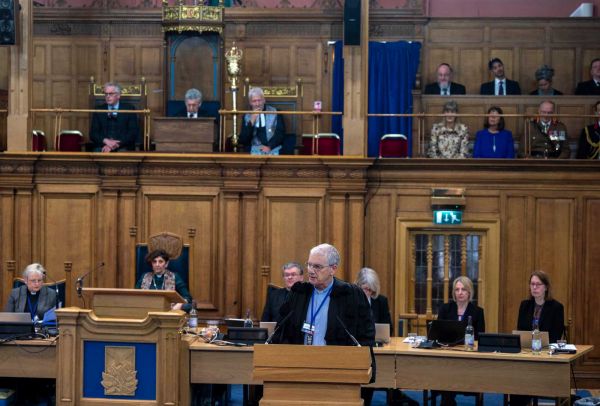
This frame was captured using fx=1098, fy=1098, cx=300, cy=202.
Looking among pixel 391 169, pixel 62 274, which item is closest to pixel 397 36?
pixel 391 169

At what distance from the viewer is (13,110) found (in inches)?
466

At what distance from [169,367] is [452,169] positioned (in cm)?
438

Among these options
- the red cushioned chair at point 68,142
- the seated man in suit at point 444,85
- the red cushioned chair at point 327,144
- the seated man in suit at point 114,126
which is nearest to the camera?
→ the red cushioned chair at point 327,144

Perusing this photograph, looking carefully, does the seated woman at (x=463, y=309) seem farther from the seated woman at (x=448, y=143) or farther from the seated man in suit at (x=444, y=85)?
the seated man in suit at (x=444, y=85)

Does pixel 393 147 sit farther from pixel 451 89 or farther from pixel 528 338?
pixel 528 338

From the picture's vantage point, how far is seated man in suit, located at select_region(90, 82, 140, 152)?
40.0ft

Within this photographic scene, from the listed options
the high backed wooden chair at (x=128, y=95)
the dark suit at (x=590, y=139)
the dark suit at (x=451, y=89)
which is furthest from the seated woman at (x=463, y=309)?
the high backed wooden chair at (x=128, y=95)

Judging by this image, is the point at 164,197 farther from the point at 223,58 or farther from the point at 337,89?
the point at 337,89

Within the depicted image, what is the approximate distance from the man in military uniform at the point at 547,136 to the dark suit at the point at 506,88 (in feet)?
Result: 3.70

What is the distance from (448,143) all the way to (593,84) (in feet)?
7.78

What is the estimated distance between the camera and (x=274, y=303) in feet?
32.5

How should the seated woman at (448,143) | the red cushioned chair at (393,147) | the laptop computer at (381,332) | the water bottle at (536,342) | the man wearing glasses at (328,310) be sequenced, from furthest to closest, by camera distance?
Result: the red cushioned chair at (393,147)
the seated woman at (448,143)
the laptop computer at (381,332)
the water bottle at (536,342)
the man wearing glasses at (328,310)

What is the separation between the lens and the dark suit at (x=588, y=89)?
12.9 m

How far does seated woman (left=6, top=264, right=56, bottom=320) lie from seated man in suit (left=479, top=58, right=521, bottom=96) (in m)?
6.08
